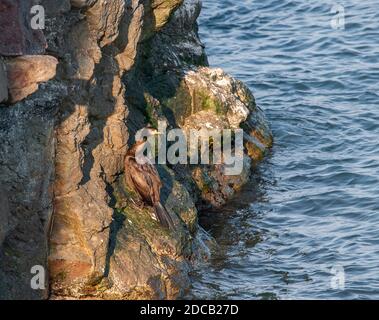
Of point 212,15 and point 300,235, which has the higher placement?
point 212,15

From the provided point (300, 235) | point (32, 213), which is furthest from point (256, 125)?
point (32, 213)

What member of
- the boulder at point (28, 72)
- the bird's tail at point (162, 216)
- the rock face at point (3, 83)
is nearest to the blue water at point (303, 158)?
the bird's tail at point (162, 216)

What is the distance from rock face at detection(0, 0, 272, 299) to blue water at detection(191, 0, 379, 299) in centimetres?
92

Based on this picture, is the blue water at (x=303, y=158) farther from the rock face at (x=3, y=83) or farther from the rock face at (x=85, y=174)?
the rock face at (x=3, y=83)

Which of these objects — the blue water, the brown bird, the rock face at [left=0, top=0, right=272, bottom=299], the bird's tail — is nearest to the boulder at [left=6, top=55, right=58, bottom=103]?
the rock face at [left=0, top=0, right=272, bottom=299]

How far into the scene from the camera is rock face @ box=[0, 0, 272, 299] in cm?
954

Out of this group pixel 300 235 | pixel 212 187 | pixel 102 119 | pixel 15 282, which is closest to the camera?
pixel 15 282

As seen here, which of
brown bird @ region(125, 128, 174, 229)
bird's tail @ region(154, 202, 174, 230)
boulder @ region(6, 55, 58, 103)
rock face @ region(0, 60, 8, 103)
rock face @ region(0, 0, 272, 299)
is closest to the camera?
rock face @ region(0, 60, 8, 103)

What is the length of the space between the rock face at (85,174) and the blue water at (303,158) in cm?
92

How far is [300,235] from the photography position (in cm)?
1359

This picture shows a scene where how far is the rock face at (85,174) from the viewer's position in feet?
31.3

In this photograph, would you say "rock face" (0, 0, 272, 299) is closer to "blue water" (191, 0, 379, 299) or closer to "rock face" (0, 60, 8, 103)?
"rock face" (0, 60, 8, 103)

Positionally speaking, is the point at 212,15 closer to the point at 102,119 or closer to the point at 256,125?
the point at 256,125

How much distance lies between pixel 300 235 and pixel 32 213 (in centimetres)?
489
